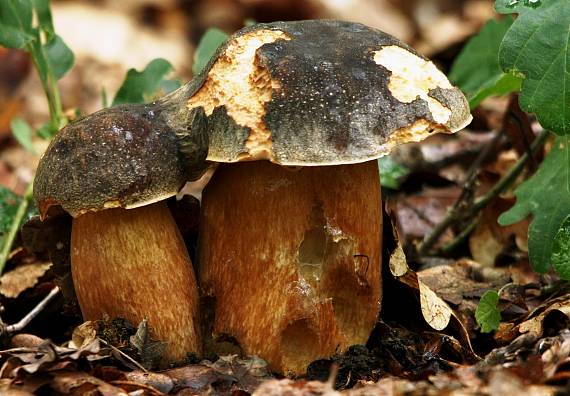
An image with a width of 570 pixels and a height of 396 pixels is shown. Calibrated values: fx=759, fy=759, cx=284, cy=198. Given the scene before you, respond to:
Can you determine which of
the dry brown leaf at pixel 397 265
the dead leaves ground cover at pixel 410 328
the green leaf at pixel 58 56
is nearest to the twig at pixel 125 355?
the dead leaves ground cover at pixel 410 328

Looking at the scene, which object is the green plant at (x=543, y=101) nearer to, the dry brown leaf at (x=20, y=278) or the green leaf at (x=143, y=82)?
the green leaf at (x=143, y=82)

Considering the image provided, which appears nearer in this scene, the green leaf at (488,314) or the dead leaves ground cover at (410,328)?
the dead leaves ground cover at (410,328)

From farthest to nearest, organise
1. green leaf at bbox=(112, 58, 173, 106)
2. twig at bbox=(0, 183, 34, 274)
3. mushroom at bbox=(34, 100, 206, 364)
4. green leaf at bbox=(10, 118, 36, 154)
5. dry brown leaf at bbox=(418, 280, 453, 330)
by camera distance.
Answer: green leaf at bbox=(10, 118, 36, 154) → green leaf at bbox=(112, 58, 173, 106) → twig at bbox=(0, 183, 34, 274) → dry brown leaf at bbox=(418, 280, 453, 330) → mushroom at bbox=(34, 100, 206, 364)

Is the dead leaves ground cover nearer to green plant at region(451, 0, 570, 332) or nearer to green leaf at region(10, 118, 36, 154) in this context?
green plant at region(451, 0, 570, 332)

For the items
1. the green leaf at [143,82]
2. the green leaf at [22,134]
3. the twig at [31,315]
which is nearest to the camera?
the twig at [31,315]

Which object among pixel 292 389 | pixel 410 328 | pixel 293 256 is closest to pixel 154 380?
pixel 292 389

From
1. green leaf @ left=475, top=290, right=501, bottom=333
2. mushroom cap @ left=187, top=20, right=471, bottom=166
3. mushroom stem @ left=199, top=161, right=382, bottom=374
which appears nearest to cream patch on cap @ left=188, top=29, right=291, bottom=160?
mushroom cap @ left=187, top=20, right=471, bottom=166
